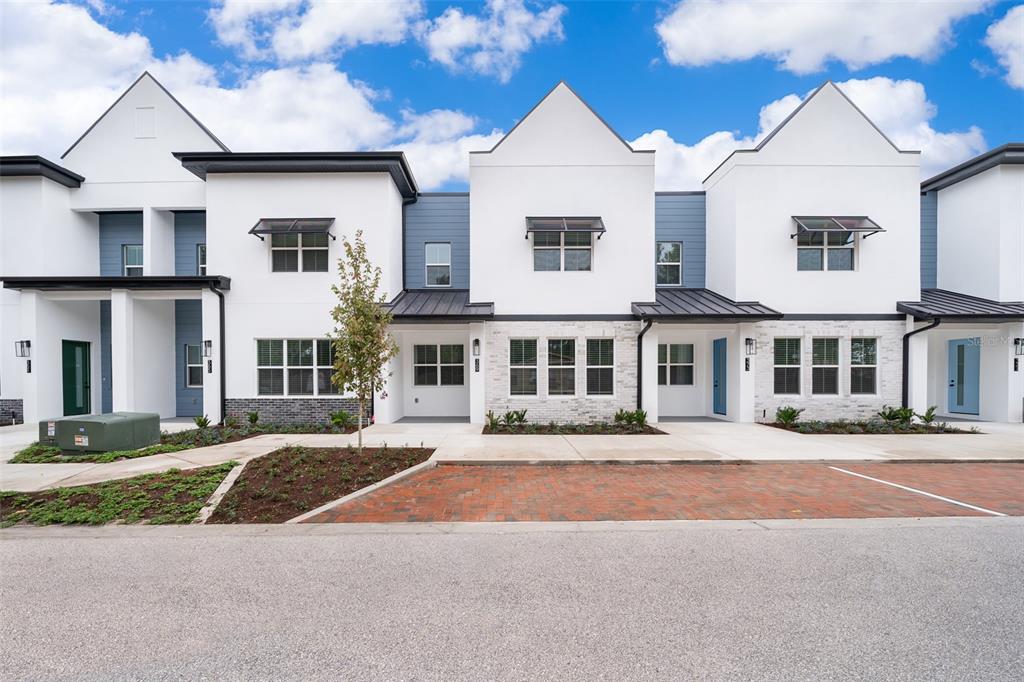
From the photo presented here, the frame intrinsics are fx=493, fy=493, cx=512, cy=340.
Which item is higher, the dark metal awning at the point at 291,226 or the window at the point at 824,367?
the dark metal awning at the point at 291,226

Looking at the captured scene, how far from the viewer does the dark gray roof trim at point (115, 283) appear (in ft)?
48.7

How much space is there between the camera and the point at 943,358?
17.9 m

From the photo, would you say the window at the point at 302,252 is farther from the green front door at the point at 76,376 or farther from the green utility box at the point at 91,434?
the green front door at the point at 76,376

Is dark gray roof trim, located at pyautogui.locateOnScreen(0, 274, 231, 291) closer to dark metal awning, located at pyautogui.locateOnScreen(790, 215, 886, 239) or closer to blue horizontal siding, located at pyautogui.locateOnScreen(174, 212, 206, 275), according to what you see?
blue horizontal siding, located at pyautogui.locateOnScreen(174, 212, 206, 275)

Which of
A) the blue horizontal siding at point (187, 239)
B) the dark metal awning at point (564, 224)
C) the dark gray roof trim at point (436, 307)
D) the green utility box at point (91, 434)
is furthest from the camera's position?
the blue horizontal siding at point (187, 239)

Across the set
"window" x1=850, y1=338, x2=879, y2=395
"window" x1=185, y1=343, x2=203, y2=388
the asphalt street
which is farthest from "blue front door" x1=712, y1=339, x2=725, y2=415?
"window" x1=185, y1=343, x2=203, y2=388

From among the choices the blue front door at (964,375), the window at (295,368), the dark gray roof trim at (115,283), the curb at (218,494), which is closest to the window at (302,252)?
the dark gray roof trim at (115,283)

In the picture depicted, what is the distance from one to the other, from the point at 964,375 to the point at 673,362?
34.1ft

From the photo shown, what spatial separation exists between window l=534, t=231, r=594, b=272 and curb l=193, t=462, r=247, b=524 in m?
10.1

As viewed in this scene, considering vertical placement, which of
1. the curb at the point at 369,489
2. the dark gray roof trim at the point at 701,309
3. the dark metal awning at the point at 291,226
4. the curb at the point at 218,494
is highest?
the dark metal awning at the point at 291,226

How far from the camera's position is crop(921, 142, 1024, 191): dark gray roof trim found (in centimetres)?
1566

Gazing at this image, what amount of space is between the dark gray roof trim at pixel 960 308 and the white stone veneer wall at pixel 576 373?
8.64m

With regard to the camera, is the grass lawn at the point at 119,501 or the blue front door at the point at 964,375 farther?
the blue front door at the point at 964,375

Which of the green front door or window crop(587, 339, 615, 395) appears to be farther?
the green front door
